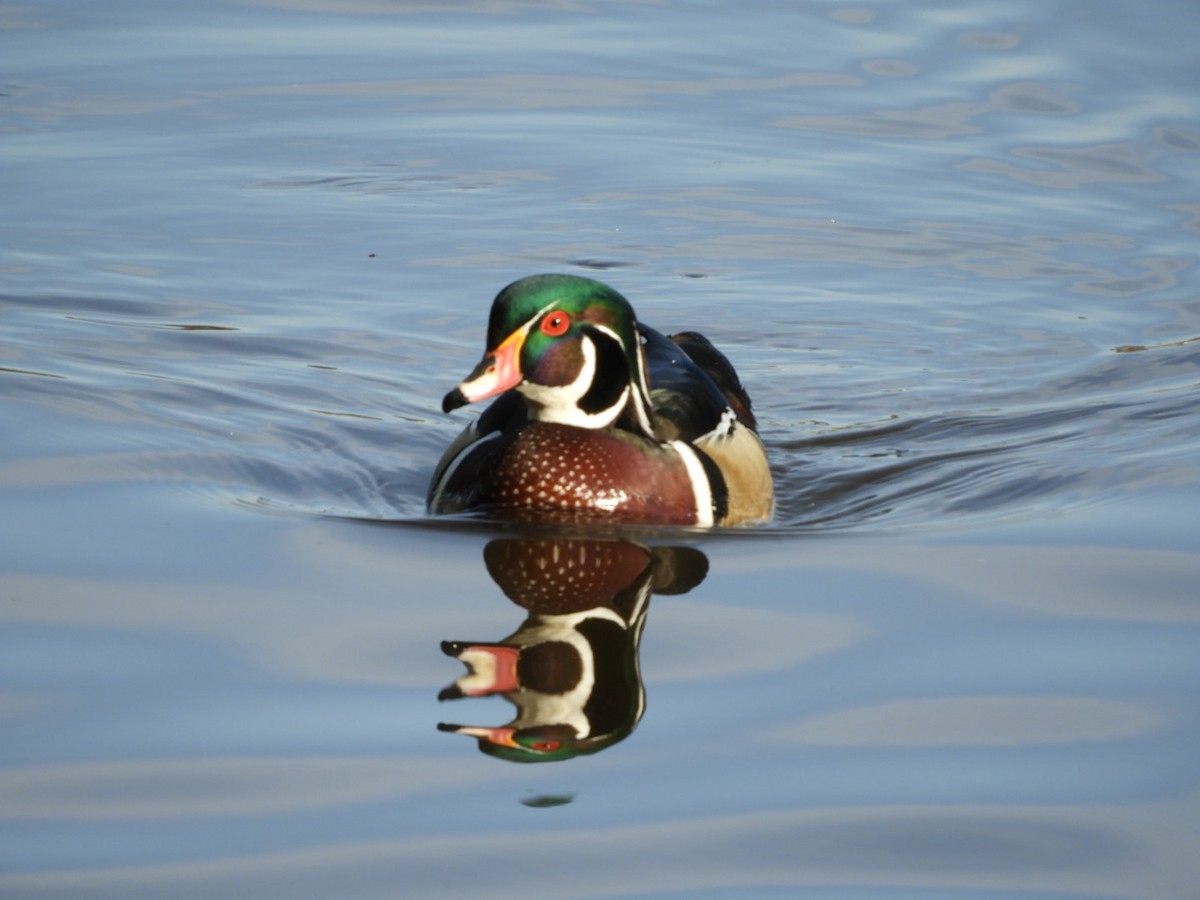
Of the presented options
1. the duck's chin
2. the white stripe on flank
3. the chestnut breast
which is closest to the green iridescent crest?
the duck's chin

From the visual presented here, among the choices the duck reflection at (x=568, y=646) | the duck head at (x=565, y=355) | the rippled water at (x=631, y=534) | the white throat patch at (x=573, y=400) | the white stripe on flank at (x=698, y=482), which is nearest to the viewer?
the rippled water at (x=631, y=534)

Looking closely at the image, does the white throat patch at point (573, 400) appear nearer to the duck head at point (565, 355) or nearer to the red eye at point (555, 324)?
the duck head at point (565, 355)

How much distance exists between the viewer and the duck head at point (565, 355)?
22.7 feet

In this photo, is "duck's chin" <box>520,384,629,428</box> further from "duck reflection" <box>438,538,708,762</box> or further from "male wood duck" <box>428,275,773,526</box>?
"duck reflection" <box>438,538,708,762</box>

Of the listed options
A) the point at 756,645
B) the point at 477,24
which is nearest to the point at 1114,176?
the point at 477,24

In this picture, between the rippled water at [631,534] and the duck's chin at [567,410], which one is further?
the duck's chin at [567,410]

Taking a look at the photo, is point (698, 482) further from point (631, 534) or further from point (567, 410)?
point (567, 410)

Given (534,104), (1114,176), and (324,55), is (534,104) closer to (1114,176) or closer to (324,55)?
(324,55)

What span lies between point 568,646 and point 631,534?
1.37m

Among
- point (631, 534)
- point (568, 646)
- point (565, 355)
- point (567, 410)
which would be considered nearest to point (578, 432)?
point (567, 410)

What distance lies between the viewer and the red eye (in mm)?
6980

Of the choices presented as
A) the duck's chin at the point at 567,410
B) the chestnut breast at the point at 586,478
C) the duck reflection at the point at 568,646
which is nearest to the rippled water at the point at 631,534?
the duck reflection at the point at 568,646

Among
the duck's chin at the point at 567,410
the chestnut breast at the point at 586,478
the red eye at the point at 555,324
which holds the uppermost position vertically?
the red eye at the point at 555,324

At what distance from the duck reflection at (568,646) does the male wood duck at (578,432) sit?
11.4 inches
